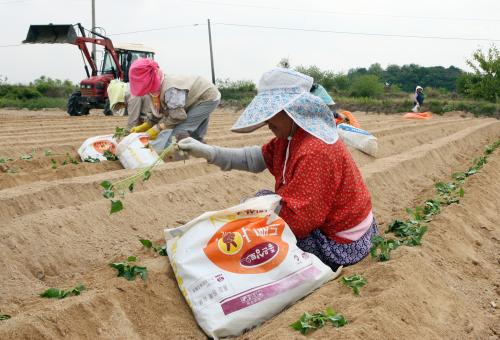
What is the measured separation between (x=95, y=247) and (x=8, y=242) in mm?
575

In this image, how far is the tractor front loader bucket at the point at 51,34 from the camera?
16250 millimetres

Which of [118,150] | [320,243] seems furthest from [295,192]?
[118,150]

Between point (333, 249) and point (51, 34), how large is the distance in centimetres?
1490

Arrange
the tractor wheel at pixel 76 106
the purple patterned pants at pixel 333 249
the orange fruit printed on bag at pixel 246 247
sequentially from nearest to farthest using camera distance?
the orange fruit printed on bag at pixel 246 247, the purple patterned pants at pixel 333 249, the tractor wheel at pixel 76 106

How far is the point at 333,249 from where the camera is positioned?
327 cm

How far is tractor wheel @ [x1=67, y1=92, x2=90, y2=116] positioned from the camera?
17.8 meters

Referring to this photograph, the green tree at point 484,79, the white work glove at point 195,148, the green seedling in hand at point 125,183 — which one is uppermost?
the white work glove at point 195,148

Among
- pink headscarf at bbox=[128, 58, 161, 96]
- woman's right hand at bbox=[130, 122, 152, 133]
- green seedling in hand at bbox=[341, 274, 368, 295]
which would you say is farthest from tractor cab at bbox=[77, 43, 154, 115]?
green seedling in hand at bbox=[341, 274, 368, 295]

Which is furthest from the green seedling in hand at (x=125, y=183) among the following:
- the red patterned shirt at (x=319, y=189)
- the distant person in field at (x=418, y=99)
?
the distant person in field at (x=418, y=99)

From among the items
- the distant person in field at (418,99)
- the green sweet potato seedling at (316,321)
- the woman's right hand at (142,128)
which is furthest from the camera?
the distant person in field at (418,99)

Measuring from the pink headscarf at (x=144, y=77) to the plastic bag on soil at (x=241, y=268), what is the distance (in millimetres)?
3109

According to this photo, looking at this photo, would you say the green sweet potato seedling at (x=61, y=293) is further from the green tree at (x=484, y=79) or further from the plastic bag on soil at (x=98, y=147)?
the green tree at (x=484, y=79)

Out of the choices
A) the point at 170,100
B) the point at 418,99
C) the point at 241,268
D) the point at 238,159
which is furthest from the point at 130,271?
the point at 418,99

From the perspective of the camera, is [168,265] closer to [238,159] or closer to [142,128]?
[238,159]
